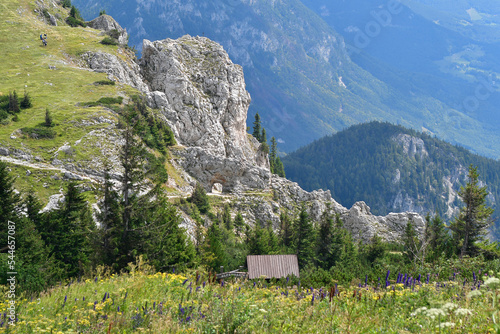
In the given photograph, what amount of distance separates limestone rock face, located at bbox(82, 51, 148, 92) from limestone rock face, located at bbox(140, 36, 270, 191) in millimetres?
6318

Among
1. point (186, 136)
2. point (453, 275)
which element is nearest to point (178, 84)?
point (186, 136)

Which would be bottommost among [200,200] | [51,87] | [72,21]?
[200,200]

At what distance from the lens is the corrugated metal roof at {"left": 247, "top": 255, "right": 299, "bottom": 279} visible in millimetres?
33156

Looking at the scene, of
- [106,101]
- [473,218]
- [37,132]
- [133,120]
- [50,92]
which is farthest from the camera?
[50,92]

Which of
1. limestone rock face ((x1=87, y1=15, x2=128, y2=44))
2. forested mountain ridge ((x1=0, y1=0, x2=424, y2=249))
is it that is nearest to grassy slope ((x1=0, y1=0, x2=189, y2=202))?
forested mountain ridge ((x1=0, y1=0, x2=424, y2=249))

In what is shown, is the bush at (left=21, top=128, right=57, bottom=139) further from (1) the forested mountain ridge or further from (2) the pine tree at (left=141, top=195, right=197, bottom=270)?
(2) the pine tree at (left=141, top=195, right=197, bottom=270)

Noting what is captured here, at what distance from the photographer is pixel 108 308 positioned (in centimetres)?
716

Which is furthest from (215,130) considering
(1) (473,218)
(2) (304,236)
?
(1) (473,218)

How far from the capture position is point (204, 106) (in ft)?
316

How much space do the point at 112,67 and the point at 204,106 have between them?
81.4ft

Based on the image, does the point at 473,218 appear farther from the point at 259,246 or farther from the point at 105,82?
the point at 105,82

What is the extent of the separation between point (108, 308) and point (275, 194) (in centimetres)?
8269

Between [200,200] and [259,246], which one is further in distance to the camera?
[200,200]

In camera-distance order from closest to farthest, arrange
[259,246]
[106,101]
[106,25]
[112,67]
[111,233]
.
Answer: [111,233] → [259,246] → [106,101] → [112,67] → [106,25]
